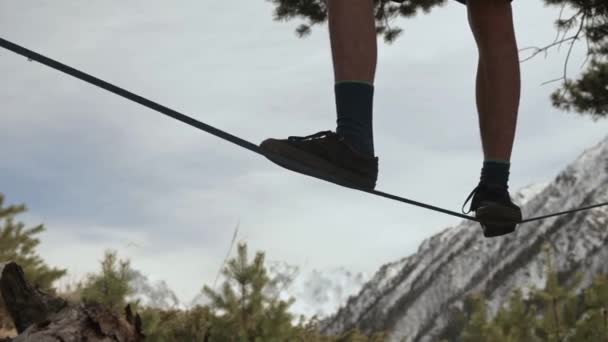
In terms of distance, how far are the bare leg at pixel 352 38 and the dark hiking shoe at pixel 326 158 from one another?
17cm

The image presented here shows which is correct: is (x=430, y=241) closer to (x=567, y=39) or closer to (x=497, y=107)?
(x=567, y=39)

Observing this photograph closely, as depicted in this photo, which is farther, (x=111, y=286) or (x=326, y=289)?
(x=326, y=289)

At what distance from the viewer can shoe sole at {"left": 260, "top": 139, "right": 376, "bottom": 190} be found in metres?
1.89

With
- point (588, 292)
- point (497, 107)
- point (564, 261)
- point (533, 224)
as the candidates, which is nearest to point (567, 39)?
point (588, 292)

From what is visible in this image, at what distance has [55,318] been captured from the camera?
293 centimetres

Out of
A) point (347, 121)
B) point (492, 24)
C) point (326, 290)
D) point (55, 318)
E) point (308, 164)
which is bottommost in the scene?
point (55, 318)

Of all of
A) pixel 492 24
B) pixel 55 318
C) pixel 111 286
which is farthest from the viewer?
pixel 111 286

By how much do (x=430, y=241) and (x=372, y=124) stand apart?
108 feet

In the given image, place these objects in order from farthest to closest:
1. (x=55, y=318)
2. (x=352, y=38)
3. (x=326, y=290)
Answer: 1. (x=326, y=290)
2. (x=55, y=318)
3. (x=352, y=38)

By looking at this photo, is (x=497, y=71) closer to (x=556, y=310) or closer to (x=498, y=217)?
(x=498, y=217)

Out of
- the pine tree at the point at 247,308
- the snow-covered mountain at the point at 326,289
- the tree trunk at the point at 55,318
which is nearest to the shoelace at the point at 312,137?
the tree trunk at the point at 55,318

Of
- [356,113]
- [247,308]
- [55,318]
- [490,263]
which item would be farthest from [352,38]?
[490,263]

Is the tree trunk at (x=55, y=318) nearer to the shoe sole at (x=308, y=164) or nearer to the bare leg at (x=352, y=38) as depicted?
the shoe sole at (x=308, y=164)

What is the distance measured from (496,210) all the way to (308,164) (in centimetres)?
67
